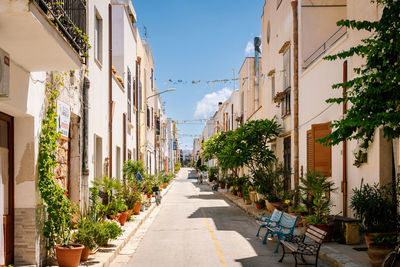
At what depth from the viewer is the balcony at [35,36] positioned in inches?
196

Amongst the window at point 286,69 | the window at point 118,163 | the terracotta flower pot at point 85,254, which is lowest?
the terracotta flower pot at point 85,254

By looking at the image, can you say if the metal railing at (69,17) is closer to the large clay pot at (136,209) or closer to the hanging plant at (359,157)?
the hanging plant at (359,157)

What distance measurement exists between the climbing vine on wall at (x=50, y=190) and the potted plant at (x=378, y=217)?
5.65 m

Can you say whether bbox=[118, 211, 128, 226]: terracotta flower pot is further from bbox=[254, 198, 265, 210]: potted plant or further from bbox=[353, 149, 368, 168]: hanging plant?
bbox=[254, 198, 265, 210]: potted plant

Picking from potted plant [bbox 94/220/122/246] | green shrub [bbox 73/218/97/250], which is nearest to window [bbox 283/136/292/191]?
potted plant [bbox 94/220/122/246]

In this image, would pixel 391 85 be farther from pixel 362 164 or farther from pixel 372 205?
pixel 362 164

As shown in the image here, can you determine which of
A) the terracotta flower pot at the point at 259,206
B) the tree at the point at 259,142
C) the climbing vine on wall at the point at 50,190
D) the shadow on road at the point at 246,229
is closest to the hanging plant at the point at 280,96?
the tree at the point at 259,142

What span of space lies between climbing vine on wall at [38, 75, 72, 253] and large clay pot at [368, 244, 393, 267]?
18.4 ft

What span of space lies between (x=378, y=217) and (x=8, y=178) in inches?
278

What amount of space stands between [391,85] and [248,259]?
4.86 m

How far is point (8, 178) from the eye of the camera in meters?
7.18

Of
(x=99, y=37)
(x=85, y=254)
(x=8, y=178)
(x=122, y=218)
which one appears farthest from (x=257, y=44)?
(x=8, y=178)

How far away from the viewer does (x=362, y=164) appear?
10938 mm

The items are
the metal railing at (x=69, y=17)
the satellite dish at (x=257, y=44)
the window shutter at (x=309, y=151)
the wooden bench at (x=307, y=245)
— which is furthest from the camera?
the satellite dish at (x=257, y=44)
